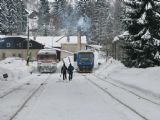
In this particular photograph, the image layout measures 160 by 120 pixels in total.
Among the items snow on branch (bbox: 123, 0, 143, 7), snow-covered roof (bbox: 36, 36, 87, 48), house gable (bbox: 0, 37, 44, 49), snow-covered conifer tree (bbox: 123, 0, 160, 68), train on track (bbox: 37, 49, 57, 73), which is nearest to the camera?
snow-covered conifer tree (bbox: 123, 0, 160, 68)

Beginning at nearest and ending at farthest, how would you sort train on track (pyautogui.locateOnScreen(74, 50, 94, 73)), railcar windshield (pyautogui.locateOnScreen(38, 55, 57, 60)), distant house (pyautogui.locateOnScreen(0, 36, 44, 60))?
railcar windshield (pyautogui.locateOnScreen(38, 55, 57, 60)), train on track (pyautogui.locateOnScreen(74, 50, 94, 73)), distant house (pyautogui.locateOnScreen(0, 36, 44, 60))

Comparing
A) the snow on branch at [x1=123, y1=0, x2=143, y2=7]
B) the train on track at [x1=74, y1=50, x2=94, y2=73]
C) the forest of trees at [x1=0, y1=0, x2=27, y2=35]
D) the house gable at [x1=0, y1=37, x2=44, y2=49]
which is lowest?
the train on track at [x1=74, y1=50, x2=94, y2=73]

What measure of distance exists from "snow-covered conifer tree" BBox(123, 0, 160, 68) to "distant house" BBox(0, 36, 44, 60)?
76.0 metres

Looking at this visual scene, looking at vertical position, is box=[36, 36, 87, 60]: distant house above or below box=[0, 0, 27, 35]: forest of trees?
below

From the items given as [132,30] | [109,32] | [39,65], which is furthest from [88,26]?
[132,30]

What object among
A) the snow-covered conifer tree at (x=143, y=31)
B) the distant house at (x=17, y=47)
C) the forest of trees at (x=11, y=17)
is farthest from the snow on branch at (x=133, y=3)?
the distant house at (x=17, y=47)

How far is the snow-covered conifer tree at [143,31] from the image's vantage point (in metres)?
36.9

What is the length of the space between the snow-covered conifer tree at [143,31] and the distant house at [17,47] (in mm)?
76013

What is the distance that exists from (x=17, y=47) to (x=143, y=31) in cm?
7956

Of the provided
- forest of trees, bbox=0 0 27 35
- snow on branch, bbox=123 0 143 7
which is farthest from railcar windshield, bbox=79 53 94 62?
forest of trees, bbox=0 0 27 35

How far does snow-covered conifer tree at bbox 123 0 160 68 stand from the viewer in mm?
36875

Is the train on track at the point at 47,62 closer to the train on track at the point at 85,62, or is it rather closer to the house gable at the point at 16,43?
the train on track at the point at 85,62

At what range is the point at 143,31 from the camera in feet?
123

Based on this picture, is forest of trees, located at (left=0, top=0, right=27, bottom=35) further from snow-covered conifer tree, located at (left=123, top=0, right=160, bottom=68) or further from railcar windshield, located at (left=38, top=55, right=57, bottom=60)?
snow-covered conifer tree, located at (left=123, top=0, right=160, bottom=68)
